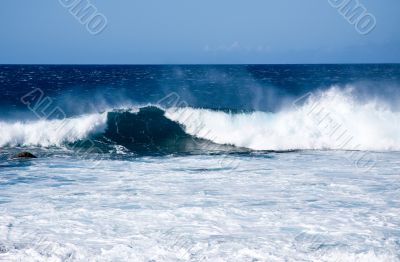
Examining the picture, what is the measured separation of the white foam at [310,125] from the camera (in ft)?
58.1

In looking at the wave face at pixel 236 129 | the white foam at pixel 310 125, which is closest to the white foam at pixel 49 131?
the wave face at pixel 236 129

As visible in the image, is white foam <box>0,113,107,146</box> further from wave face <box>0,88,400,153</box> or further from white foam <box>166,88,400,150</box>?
white foam <box>166,88,400,150</box>

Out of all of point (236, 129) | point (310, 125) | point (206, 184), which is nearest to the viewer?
point (206, 184)

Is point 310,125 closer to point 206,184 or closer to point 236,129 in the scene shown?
point 236,129

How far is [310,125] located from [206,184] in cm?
941

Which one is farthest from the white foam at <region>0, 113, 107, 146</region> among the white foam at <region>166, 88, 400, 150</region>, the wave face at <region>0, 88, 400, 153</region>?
the white foam at <region>166, 88, 400, 150</region>

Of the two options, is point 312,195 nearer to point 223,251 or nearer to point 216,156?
point 223,251

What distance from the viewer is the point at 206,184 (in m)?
10.8

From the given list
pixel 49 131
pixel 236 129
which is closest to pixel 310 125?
pixel 236 129

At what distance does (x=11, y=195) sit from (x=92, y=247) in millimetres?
3740

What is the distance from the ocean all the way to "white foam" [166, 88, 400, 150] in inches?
2.2

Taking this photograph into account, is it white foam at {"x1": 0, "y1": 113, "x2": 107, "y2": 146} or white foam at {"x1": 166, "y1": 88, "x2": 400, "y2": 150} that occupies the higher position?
white foam at {"x1": 166, "y1": 88, "x2": 400, "y2": 150}

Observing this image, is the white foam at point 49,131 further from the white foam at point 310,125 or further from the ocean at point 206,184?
the white foam at point 310,125

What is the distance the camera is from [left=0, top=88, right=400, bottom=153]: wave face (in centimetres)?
1780
